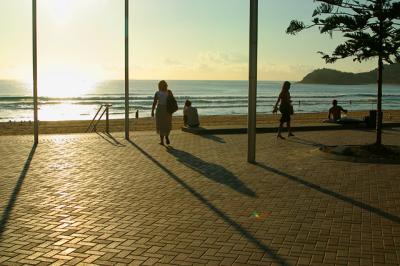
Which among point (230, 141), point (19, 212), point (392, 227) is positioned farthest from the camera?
point (230, 141)

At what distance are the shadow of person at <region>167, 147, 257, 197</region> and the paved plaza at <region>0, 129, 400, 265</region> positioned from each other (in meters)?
0.02

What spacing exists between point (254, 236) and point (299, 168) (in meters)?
4.47

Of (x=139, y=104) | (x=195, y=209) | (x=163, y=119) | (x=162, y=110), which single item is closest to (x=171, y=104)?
(x=162, y=110)

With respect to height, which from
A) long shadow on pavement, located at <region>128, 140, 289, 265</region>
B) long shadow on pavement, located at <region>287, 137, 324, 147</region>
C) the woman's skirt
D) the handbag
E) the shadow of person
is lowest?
long shadow on pavement, located at <region>128, 140, 289, 265</region>

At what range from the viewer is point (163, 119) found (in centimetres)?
1279

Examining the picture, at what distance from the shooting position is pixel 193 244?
194 inches

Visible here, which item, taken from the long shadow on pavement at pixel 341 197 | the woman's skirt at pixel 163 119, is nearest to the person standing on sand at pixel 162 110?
the woman's skirt at pixel 163 119

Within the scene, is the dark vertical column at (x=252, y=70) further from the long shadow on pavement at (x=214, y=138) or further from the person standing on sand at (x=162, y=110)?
the long shadow on pavement at (x=214, y=138)

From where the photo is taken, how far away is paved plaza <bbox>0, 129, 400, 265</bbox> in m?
4.68

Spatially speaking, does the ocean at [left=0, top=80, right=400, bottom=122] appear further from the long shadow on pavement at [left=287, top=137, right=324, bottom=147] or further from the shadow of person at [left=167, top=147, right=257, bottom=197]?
the shadow of person at [left=167, top=147, right=257, bottom=197]

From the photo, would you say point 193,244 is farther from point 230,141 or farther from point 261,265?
point 230,141

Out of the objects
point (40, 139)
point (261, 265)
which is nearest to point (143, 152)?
point (40, 139)

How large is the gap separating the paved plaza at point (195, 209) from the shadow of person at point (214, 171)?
2 centimetres

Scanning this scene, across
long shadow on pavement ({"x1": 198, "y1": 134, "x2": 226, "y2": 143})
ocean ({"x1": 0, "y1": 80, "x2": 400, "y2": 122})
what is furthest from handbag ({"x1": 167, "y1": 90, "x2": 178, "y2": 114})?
ocean ({"x1": 0, "y1": 80, "x2": 400, "y2": 122})
